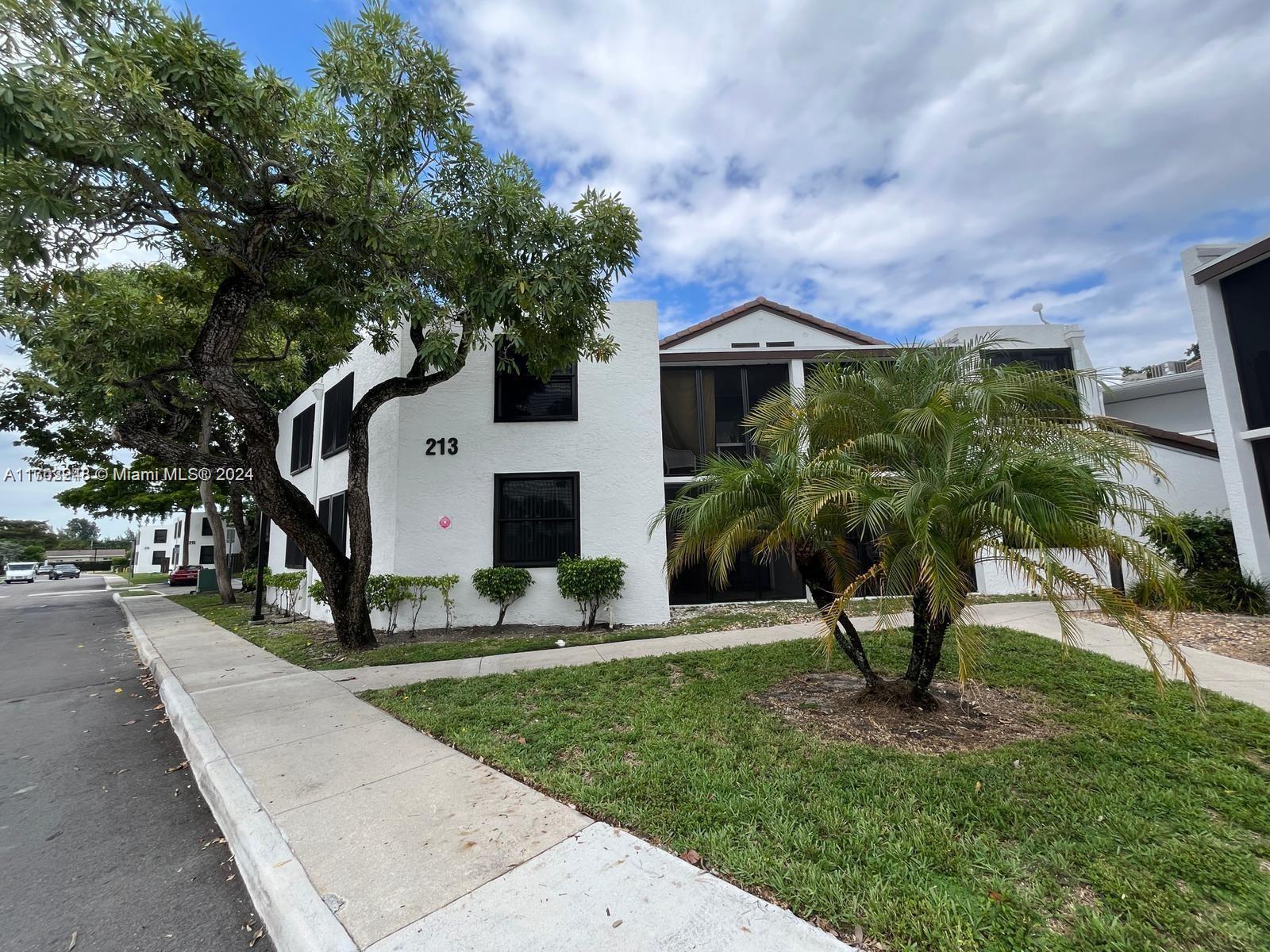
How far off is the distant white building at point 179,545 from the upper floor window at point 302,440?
1278 cm

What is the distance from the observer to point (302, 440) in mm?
15266

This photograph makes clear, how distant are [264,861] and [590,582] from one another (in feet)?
22.3

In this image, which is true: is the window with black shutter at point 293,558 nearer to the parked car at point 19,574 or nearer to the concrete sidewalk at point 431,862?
the concrete sidewalk at point 431,862

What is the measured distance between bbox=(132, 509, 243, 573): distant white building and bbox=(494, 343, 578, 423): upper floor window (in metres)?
21.5

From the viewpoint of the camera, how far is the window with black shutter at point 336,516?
38.5 ft

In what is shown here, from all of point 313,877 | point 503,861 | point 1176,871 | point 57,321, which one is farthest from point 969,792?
point 57,321

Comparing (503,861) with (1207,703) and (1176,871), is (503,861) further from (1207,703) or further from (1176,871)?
(1207,703)

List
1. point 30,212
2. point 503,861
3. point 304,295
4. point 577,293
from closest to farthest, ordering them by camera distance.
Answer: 1. point 503,861
2. point 30,212
3. point 577,293
4. point 304,295

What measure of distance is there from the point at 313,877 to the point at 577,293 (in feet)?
23.1

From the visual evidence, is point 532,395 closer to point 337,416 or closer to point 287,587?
point 337,416

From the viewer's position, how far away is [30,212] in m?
5.61

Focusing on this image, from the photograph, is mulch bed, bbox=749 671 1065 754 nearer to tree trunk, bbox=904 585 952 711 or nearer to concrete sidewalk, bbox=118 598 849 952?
tree trunk, bbox=904 585 952 711

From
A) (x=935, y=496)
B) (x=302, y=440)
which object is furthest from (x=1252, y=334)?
(x=302, y=440)

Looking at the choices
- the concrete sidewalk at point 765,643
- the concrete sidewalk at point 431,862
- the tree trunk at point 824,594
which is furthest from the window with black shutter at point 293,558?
the tree trunk at point 824,594
